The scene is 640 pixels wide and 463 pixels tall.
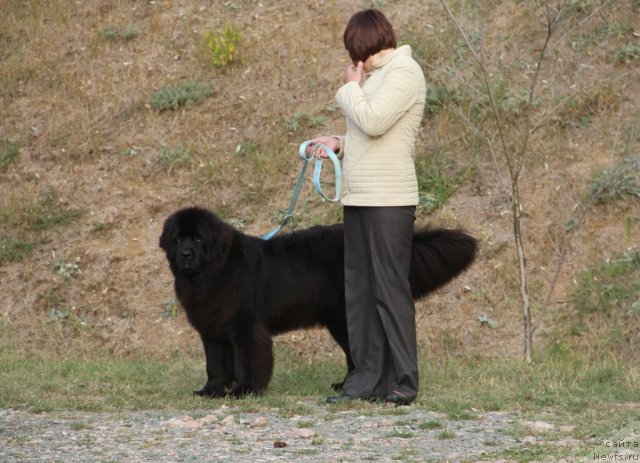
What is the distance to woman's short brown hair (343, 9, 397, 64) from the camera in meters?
6.30

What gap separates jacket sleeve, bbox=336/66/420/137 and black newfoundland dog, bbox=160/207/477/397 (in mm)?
1196

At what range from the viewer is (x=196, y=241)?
6.94 m

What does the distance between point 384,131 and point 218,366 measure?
2.17 meters

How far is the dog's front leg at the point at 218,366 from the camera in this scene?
7148 mm

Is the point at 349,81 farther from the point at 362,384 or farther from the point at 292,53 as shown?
the point at 292,53

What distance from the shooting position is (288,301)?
23.7 ft

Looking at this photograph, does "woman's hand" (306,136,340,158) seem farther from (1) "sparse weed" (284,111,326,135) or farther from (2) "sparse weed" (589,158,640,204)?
(1) "sparse weed" (284,111,326,135)

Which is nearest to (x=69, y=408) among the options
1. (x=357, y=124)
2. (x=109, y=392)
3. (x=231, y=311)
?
(x=109, y=392)

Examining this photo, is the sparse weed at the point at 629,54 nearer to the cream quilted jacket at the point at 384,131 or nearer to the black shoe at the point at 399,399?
the cream quilted jacket at the point at 384,131

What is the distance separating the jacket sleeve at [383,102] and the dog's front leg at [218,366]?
2005 mm

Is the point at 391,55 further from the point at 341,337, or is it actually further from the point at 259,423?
the point at 259,423

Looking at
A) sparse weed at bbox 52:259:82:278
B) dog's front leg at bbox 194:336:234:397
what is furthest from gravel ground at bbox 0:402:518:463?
sparse weed at bbox 52:259:82:278

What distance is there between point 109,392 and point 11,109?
245 inches

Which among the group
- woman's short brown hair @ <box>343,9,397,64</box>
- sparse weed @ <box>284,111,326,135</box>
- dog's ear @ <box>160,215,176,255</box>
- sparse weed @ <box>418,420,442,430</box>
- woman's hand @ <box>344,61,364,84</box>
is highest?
sparse weed @ <box>284,111,326,135</box>
